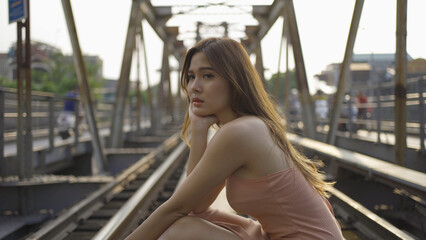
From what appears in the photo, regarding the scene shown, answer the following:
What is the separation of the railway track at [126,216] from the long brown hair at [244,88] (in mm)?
1386

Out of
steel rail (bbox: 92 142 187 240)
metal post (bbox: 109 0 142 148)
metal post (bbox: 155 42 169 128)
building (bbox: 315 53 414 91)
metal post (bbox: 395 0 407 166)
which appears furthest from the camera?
metal post (bbox: 155 42 169 128)

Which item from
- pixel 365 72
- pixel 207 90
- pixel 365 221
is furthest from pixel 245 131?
pixel 365 72

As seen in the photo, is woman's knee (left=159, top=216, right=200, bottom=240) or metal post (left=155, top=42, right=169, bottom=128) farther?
metal post (left=155, top=42, right=169, bottom=128)

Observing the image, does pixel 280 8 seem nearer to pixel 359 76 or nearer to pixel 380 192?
pixel 380 192

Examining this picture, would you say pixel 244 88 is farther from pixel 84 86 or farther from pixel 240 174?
pixel 84 86

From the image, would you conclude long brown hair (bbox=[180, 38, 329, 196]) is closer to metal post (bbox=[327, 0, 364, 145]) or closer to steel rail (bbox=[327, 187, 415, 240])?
steel rail (bbox=[327, 187, 415, 240])

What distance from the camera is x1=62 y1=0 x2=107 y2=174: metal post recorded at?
6670 millimetres

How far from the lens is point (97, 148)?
286 inches

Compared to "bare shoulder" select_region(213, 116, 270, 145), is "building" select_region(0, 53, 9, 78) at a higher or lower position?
higher

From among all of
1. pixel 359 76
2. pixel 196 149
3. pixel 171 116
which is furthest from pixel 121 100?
pixel 359 76

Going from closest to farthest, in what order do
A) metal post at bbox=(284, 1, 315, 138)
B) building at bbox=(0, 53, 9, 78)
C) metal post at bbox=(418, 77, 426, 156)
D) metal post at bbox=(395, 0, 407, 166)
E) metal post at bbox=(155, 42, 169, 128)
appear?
metal post at bbox=(395, 0, 407, 166) < building at bbox=(0, 53, 9, 78) < metal post at bbox=(418, 77, 426, 156) < metal post at bbox=(284, 1, 315, 138) < metal post at bbox=(155, 42, 169, 128)

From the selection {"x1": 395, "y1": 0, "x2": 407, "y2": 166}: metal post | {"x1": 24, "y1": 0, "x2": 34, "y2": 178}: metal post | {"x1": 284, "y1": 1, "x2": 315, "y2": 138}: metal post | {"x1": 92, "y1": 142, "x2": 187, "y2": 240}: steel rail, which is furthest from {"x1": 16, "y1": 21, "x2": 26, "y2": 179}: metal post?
{"x1": 284, "y1": 1, "x2": 315, "y2": 138}: metal post

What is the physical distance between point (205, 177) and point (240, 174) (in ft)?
0.45

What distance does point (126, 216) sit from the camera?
3.12 metres
